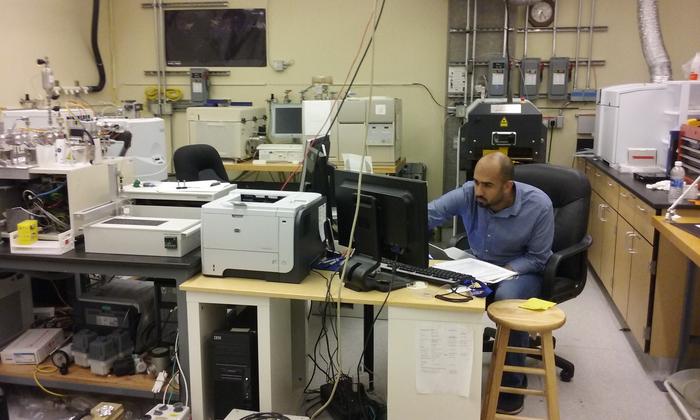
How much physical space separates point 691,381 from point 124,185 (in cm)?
286

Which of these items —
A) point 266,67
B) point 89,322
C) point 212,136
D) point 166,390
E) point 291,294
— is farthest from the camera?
point 266,67

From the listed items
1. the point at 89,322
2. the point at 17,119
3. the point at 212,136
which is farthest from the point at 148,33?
the point at 89,322

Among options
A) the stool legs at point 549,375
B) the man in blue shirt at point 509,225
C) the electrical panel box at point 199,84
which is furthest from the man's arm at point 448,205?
the electrical panel box at point 199,84

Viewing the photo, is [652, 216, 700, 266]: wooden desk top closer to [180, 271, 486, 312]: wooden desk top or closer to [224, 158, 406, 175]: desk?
[180, 271, 486, 312]: wooden desk top

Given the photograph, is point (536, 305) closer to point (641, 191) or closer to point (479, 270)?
point (479, 270)

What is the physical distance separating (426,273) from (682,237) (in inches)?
44.6

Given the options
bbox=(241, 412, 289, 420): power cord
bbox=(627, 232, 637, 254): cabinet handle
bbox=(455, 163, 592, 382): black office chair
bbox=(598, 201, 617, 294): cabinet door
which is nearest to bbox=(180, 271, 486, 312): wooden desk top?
bbox=(241, 412, 289, 420): power cord

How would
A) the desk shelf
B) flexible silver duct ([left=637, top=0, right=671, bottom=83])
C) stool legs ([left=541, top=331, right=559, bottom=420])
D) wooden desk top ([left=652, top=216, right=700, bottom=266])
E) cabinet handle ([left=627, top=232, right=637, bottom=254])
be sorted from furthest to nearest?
flexible silver duct ([left=637, top=0, right=671, bottom=83])
cabinet handle ([left=627, top=232, right=637, bottom=254])
the desk shelf
wooden desk top ([left=652, top=216, right=700, bottom=266])
stool legs ([left=541, top=331, right=559, bottom=420])

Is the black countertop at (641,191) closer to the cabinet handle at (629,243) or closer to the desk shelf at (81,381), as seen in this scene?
the cabinet handle at (629,243)

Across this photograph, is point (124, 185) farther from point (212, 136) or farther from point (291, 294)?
point (212, 136)

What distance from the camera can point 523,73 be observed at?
5156 mm

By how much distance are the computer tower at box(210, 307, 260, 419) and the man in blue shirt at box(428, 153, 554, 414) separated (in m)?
0.94

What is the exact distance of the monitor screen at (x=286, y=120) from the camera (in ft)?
17.3

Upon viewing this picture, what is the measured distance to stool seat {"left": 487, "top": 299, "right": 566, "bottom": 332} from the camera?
2127mm
